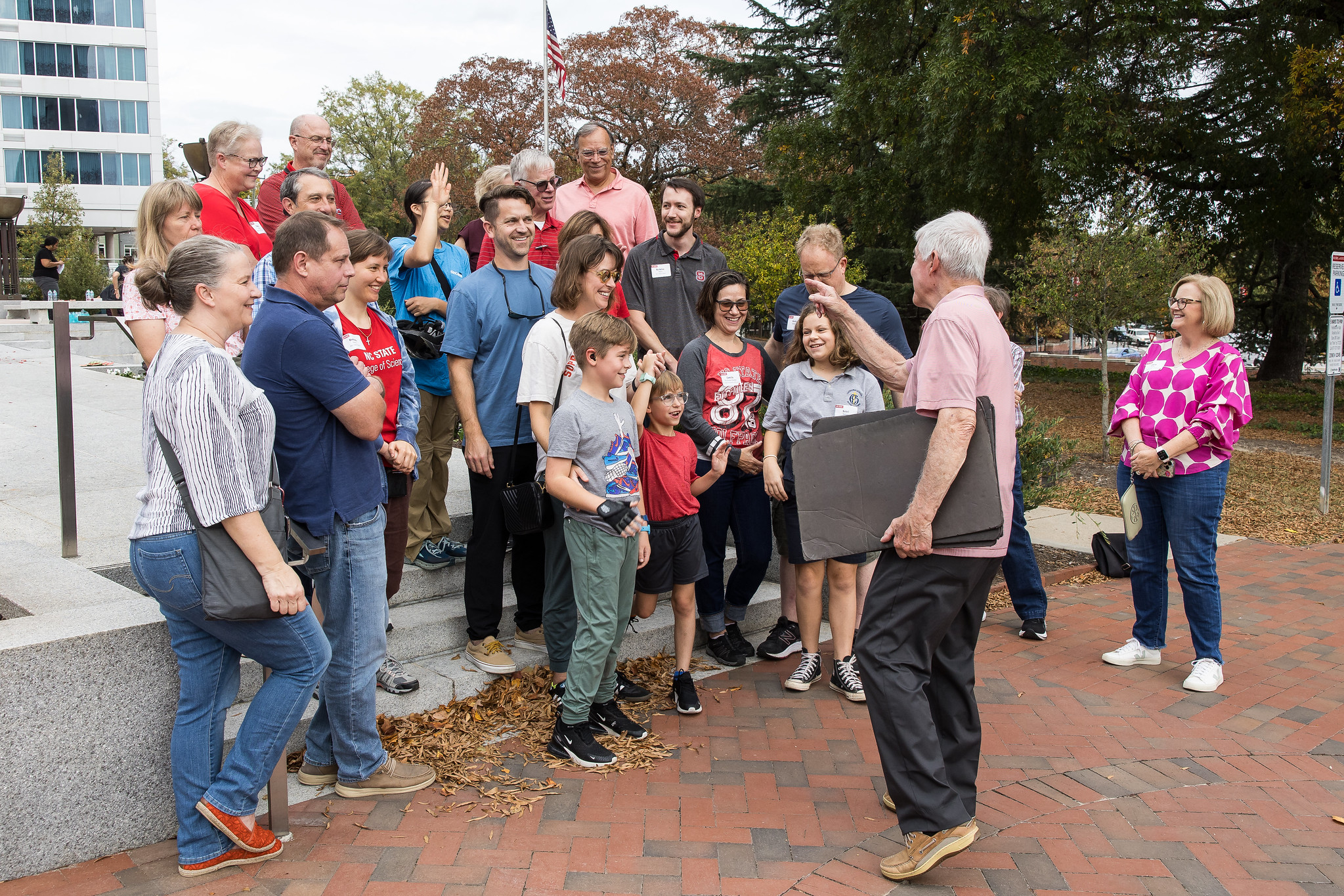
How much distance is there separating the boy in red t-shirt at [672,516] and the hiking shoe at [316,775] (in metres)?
1.40

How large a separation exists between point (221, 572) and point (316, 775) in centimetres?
113

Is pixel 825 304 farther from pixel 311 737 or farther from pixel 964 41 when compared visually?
pixel 964 41

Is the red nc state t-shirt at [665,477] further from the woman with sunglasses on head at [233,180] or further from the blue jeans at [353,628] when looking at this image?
the woman with sunglasses on head at [233,180]

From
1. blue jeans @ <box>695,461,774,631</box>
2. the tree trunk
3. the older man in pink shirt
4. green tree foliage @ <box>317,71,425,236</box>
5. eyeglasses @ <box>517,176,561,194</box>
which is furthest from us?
green tree foliage @ <box>317,71,425,236</box>

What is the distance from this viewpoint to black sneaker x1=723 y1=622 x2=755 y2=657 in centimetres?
475

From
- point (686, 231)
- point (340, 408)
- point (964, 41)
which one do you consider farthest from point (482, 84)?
point (340, 408)

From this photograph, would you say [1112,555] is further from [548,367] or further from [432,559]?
[432,559]

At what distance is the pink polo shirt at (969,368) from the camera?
276cm

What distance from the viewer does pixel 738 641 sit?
479cm

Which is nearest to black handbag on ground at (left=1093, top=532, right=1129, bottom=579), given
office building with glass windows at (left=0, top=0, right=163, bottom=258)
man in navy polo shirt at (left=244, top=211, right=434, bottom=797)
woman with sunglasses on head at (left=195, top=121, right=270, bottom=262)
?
man in navy polo shirt at (left=244, top=211, right=434, bottom=797)

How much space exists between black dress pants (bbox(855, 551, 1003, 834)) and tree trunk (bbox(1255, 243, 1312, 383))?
2271cm

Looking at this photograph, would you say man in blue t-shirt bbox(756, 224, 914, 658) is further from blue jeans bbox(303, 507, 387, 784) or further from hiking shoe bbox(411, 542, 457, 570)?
blue jeans bbox(303, 507, 387, 784)

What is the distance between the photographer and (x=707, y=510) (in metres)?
4.62

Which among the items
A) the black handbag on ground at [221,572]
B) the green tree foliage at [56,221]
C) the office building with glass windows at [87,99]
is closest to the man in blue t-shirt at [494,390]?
the black handbag on ground at [221,572]
